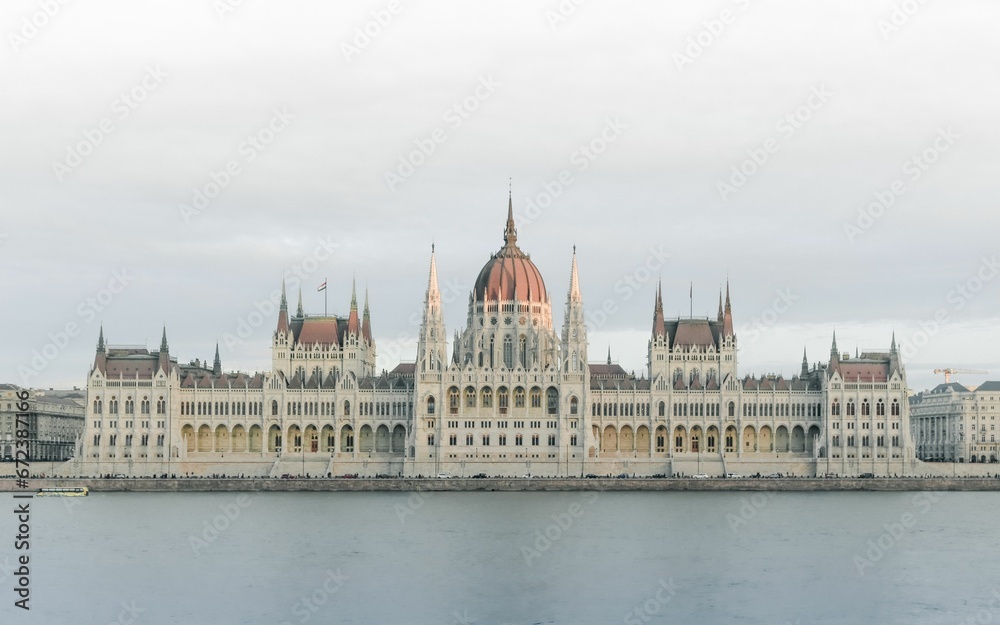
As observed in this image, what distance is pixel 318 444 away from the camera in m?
152

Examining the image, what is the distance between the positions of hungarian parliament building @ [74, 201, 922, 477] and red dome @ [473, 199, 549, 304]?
0.18 m

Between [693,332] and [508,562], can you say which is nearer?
[508,562]

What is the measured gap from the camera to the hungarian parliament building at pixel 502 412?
486 feet

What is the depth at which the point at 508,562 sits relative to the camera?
87.1 m

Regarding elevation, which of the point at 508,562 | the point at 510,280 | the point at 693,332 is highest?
the point at 510,280

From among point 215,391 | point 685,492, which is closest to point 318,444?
point 215,391

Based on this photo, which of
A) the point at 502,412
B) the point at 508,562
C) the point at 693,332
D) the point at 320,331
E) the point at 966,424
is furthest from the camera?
the point at 966,424

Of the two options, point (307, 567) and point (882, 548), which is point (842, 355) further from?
point (307, 567)

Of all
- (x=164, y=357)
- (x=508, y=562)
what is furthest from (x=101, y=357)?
(x=508, y=562)

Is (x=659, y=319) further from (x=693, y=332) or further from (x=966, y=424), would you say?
(x=966, y=424)

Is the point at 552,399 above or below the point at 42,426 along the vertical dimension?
above

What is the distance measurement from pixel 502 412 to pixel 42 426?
63.1m

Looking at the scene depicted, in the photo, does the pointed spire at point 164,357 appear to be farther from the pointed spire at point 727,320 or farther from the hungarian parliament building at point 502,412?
the pointed spire at point 727,320

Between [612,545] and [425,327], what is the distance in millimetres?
60695
